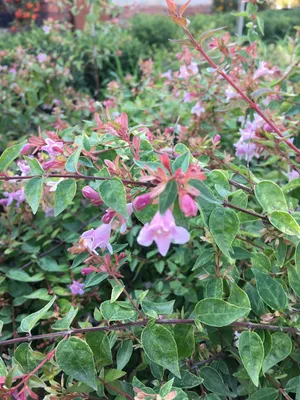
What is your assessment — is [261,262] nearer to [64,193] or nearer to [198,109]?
[64,193]

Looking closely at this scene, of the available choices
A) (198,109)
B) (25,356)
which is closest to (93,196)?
(25,356)

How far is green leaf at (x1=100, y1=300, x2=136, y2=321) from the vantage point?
64cm

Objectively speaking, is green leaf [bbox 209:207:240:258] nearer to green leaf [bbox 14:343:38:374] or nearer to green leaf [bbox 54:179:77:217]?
green leaf [bbox 54:179:77:217]

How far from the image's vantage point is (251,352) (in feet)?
2.01

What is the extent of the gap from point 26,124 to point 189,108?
795 millimetres

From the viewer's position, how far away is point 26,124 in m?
1.94

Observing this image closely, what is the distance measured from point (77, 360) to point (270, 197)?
0.37 m

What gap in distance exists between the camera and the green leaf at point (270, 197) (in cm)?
66

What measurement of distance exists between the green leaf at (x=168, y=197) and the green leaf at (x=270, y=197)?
0.22 metres

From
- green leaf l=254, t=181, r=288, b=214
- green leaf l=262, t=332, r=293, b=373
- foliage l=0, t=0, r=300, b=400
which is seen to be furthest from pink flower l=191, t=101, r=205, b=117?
green leaf l=262, t=332, r=293, b=373

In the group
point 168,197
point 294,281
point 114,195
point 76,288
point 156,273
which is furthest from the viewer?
point 156,273

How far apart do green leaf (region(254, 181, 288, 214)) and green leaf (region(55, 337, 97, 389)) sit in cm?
33

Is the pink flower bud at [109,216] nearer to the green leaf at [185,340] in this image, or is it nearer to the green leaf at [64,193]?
the green leaf at [64,193]

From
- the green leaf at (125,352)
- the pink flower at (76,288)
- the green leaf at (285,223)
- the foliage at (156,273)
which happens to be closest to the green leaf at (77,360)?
the foliage at (156,273)
